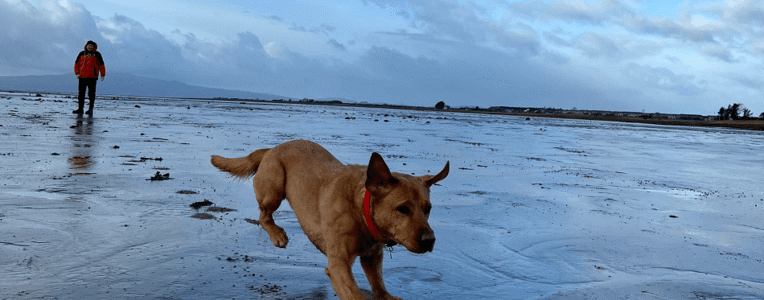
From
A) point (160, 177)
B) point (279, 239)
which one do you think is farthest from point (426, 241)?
point (160, 177)

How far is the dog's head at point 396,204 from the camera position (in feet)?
10.6

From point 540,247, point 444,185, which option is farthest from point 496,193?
point 540,247

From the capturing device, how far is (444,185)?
29.2ft

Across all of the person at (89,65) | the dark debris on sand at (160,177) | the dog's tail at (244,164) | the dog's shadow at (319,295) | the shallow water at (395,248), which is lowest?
the dog's shadow at (319,295)

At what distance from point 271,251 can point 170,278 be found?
3.20 ft

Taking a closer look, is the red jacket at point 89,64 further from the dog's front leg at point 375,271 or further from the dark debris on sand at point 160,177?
the dog's front leg at point 375,271

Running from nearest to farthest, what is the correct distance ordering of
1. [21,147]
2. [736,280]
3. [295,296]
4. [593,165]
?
[295,296]
[736,280]
[21,147]
[593,165]

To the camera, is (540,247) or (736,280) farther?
(540,247)

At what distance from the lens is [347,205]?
12.4 ft

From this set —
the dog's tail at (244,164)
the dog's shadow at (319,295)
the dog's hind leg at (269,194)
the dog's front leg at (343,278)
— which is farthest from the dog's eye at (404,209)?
the dog's tail at (244,164)

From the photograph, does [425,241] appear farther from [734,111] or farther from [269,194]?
[734,111]

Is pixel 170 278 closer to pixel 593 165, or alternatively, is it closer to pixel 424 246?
pixel 424 246

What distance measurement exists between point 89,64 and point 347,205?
17600mm

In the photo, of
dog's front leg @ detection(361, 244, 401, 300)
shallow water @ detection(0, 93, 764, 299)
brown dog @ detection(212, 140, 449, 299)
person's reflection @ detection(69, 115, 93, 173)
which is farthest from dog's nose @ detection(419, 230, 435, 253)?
person's reflection @ detection(69, 115, 93, 173)
